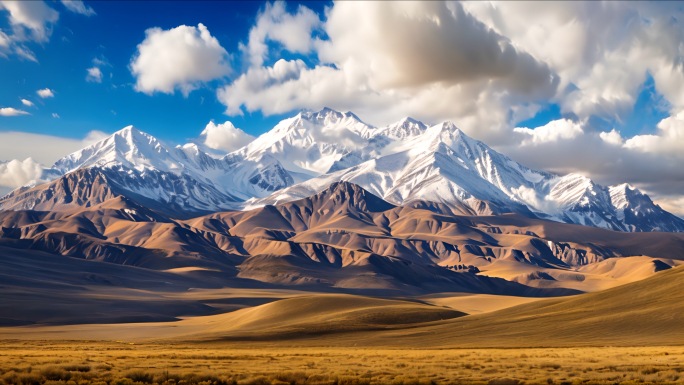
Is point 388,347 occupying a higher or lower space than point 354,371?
higher

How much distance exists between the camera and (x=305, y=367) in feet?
165

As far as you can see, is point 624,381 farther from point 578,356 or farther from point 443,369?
point 578,356

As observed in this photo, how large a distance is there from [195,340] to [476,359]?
60.1 meters

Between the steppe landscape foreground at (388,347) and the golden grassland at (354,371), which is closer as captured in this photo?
Result: the golden grassland at (354,371)

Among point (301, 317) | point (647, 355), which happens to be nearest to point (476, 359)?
point (647, 355)

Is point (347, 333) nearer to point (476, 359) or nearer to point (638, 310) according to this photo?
point (638, 310)

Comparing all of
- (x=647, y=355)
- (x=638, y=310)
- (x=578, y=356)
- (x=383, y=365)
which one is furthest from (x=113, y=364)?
(x=638, y=310)

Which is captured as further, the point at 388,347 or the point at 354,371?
the point at 388,347

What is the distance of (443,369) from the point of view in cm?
4922

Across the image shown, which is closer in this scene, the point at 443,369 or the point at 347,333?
the point at 443,369

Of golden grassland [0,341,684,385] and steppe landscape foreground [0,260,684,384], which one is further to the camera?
steppe landscape foreground [0,260,684,384]

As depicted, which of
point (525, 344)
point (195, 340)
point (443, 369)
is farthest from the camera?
point (195, 340)

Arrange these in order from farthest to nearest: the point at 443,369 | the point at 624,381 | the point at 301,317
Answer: the point at 301,317, the point at 443,369, the point at 624,381

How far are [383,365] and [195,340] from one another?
62.6 metres
